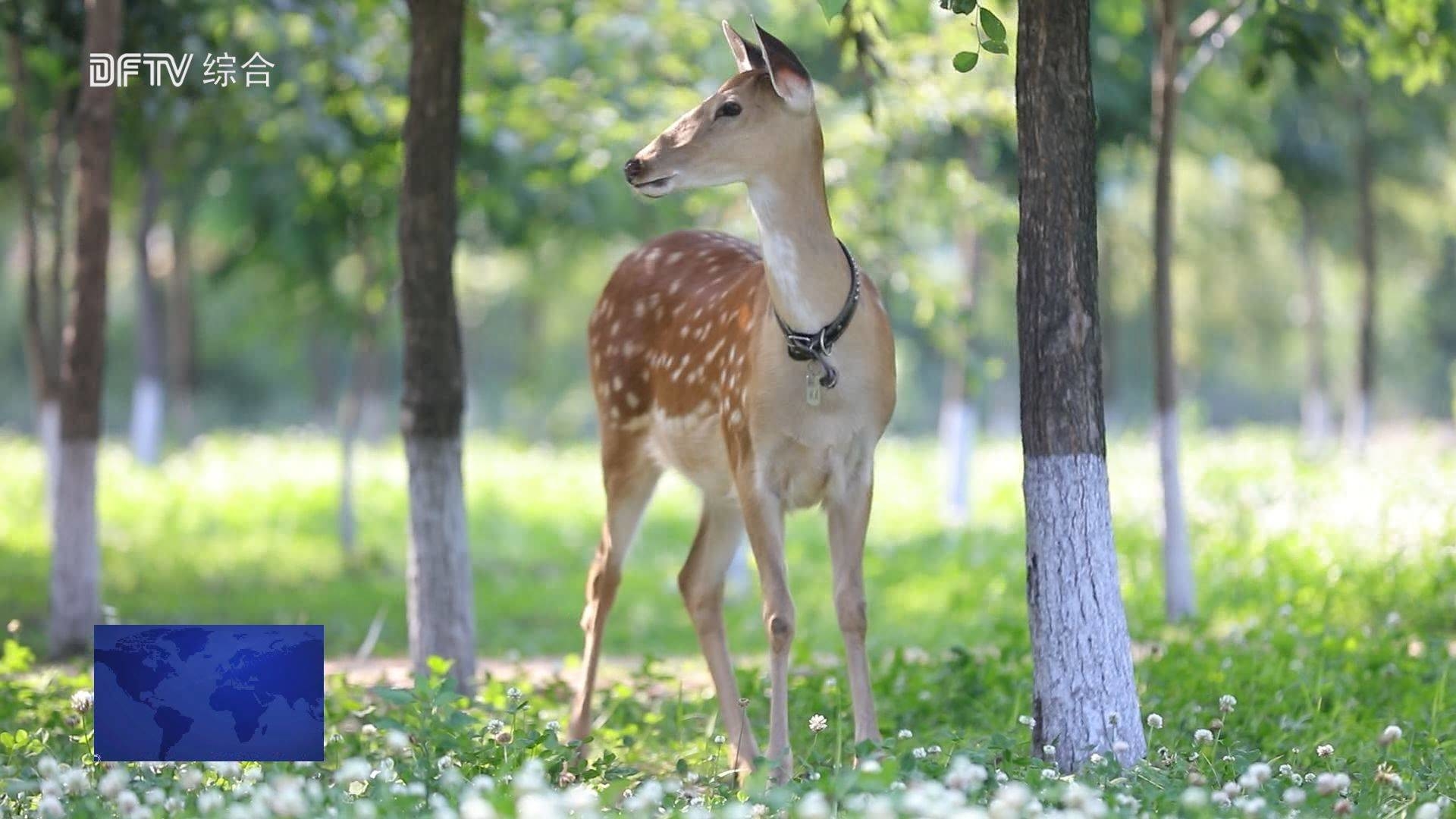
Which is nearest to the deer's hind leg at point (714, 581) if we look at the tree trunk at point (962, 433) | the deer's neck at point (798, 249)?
the deer's neck at point (798, 249)

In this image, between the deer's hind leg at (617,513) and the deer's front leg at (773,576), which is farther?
the deer's hind leg at (617,513)

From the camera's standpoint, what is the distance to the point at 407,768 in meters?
4.87

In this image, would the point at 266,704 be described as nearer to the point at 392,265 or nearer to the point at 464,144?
the point at 392,265

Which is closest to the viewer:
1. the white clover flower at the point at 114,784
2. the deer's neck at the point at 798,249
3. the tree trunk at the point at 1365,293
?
the white clover flower at the point at 114,784

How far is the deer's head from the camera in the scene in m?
5.20

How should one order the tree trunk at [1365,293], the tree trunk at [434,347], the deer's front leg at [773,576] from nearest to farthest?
1. the deer's front leg at [773,576]
2. the tree trunk at [434,347]
3. the tree trunk at [1365,293]

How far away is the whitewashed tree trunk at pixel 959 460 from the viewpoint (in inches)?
628

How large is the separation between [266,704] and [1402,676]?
4.31 metres

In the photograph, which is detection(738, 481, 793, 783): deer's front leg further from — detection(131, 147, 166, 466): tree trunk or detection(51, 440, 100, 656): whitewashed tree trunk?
detection(131, 147, 166, 466): tree trunk

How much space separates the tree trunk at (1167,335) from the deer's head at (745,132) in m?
4.44

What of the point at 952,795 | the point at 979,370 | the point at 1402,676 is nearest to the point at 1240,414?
the point at 979,370

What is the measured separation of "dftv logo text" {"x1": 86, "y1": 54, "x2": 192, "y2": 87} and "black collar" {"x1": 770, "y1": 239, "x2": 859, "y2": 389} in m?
4.34

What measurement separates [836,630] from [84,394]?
200 inches

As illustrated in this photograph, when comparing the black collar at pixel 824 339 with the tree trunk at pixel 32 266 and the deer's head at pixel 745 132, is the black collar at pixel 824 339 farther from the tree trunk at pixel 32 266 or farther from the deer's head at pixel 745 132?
the tree trunk at pixel 32 266
